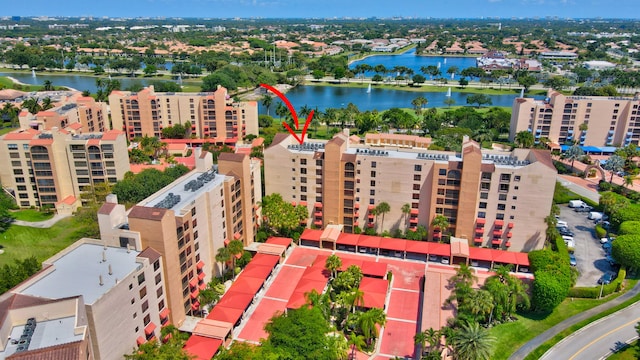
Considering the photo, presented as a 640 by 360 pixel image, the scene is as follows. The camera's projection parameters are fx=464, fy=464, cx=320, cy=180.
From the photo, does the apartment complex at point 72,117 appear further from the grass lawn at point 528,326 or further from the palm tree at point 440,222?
the grass lawn at point 528,326

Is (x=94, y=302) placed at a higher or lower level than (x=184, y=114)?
higher

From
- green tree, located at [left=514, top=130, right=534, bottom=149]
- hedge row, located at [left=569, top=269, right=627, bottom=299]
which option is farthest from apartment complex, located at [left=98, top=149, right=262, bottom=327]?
green tree, located at [left=514, top=130, right=534, bottom=149]

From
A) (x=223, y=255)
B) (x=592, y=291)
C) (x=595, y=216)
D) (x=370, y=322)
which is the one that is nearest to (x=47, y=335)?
(x=223, y=255)

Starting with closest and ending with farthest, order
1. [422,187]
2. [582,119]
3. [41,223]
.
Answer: [422,187], [41,223], [582,119]

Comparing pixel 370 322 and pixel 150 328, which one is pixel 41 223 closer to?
pixel 150 328

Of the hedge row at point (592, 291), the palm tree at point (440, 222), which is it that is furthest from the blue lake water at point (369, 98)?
the hedge row at point (592, 291)

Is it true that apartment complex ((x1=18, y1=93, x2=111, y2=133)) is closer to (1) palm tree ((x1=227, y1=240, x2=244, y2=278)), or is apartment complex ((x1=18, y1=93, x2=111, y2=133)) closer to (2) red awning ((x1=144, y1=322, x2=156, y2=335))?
(1) palm tree ((x1=227, y1=240, x2=244, y2=278))

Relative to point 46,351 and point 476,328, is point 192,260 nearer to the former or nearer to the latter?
point 46,351
